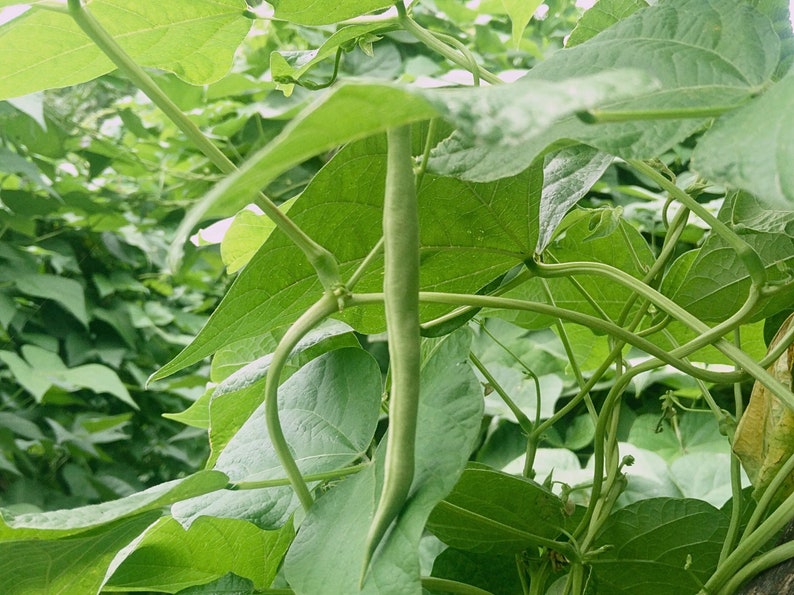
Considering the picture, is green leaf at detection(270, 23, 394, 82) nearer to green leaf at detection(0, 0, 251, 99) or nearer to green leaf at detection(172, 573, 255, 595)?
green leaf at detection(0, 0, 251, 99)

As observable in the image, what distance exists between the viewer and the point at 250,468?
33cm

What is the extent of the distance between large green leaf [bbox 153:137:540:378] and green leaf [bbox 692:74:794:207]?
0.40 feet

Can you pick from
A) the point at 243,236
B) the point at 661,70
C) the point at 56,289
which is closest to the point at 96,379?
the point at 56,289

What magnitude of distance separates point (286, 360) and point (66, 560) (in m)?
0.14

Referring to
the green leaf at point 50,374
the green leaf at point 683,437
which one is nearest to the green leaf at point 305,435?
the green leaf at point 683,437

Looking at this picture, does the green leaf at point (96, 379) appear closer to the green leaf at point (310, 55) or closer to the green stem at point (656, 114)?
the green leaf at point (310, 55)

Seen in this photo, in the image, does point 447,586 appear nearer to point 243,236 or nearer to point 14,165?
point 243,236

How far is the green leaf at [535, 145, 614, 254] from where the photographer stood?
0.33m

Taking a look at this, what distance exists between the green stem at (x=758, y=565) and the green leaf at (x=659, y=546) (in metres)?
0.05

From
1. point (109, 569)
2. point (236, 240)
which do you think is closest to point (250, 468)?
point (109, 569)

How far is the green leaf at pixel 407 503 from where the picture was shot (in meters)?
0.23

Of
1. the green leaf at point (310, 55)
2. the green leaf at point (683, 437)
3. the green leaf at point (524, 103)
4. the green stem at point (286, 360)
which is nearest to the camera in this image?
the green leaf at point (524, 103)

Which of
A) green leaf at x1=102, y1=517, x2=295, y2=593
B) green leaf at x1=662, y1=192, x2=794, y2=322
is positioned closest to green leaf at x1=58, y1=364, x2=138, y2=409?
green leaf at x1=102, y1=517, x2=295, y2=593

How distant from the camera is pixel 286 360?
259mm
